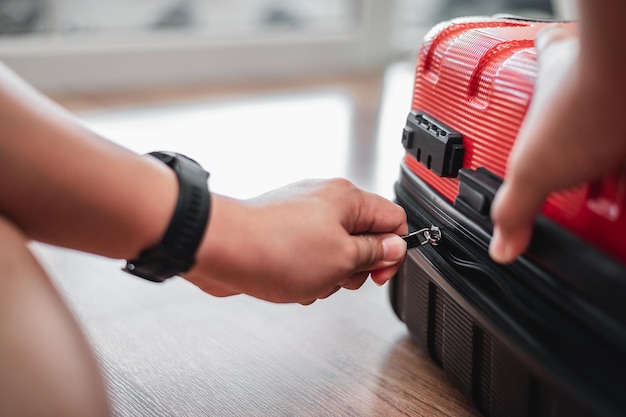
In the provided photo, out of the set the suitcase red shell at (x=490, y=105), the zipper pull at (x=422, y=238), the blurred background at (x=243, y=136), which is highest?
the suitcase red shell at (x=490, y=105)

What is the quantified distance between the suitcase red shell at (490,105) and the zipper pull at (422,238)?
35 millimetres

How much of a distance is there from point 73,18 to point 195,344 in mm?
1569

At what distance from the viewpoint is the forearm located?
19.6 inches

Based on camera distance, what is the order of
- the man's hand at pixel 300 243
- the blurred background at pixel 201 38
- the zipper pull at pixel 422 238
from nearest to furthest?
1. the man's hand at pixel 300 243
2. the zipper pull at pixel 422 238
3. the blurred background at pixel 201 38

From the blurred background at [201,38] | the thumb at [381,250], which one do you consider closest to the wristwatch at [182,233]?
the thumb at [381,250]

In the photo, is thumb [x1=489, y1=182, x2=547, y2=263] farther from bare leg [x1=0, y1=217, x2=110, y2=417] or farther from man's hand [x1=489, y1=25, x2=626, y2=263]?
bare leg [x1=0, y1=217, x2=110, y2=417]

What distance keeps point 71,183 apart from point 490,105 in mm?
316

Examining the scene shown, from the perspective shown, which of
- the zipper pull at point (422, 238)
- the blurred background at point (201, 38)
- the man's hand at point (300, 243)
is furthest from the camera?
the blurred background at point (201, 38)

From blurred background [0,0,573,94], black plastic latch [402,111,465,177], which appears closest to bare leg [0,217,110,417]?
black plastic latch [402,111,465,177]

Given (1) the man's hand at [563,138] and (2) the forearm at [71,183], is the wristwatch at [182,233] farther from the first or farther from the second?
(1) the man's hand at [563,138]

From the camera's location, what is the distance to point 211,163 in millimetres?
1423

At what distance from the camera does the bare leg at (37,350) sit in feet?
1.49

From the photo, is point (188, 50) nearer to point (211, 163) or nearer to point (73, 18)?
point (73, 18)

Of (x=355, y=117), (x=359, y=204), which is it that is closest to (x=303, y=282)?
(x=359, y=204)
